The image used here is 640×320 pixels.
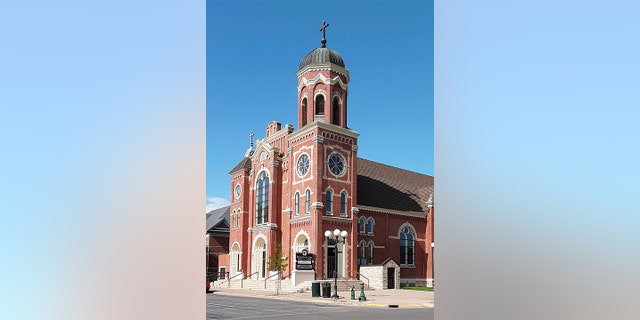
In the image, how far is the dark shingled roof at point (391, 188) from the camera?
112ft

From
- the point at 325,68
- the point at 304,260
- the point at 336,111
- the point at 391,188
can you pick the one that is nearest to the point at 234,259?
the point at 304,260

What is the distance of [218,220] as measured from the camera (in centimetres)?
4722

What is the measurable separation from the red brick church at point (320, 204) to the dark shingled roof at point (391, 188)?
0.34 feet

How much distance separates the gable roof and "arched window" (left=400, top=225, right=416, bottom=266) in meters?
18.0

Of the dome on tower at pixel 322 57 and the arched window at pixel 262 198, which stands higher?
the dome on tower at pixel 322 57

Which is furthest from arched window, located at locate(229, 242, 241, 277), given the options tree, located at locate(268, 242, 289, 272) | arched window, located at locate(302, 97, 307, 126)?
arched window, located at locate(302, 97, 307, 126)

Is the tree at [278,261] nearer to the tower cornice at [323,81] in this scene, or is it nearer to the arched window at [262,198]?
the arched window at [262,198]

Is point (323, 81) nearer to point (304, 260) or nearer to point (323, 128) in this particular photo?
point (323, 128)

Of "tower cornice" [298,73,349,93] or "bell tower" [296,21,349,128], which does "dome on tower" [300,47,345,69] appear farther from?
"tower cornice" [298,73,349,93]

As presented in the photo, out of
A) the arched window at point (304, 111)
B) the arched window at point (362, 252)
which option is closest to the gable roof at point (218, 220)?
the arched window at point (304, 111)

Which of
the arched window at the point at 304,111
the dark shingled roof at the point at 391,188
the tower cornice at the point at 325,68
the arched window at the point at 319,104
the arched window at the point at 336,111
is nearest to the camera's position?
the tower cornice at the point at 325,68

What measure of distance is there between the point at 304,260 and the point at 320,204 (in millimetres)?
3095
